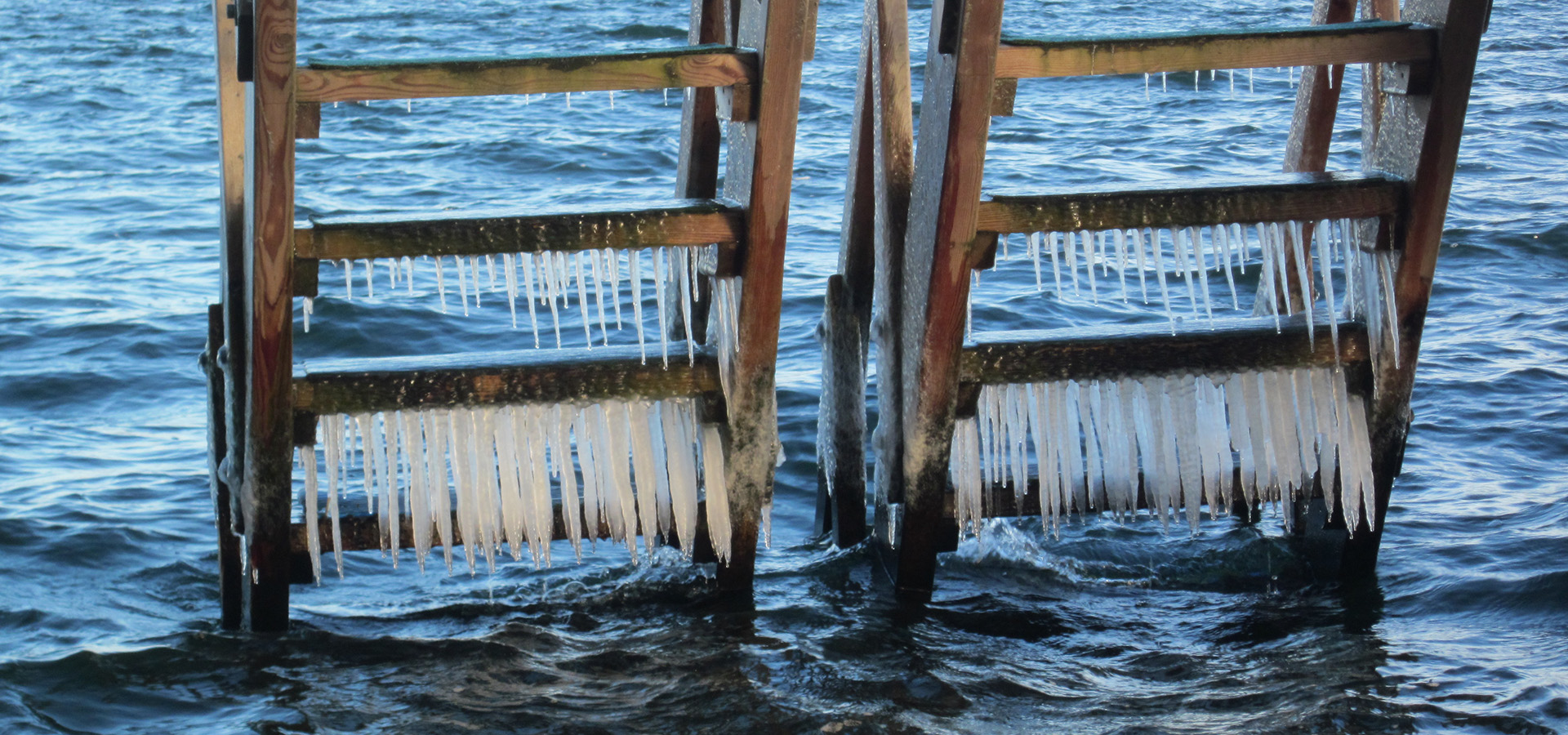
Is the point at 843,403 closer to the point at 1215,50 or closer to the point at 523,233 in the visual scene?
the point at 523,233

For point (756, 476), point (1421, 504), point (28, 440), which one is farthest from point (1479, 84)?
point (28, 440)

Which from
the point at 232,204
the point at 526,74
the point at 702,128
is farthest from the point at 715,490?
the point at 232,204

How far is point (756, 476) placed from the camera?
219 inches

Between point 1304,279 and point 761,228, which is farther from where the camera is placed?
point 1304,279

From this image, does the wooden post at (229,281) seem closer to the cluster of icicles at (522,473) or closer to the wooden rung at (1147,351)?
the cluster of icicles at (522,473)

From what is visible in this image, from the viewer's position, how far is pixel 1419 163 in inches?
206

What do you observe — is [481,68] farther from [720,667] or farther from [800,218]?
[800,218]

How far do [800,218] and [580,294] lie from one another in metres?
6.20

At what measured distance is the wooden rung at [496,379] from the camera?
5055mm

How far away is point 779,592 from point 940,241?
1.75 meters

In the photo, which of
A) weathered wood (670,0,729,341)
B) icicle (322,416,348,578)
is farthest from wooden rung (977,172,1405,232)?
icicle (322,416,348,578)

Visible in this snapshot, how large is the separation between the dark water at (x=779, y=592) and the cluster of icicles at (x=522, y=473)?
0.48 meters

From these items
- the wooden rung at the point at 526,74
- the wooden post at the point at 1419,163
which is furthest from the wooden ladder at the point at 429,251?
the wooden post at the point at 1419,163

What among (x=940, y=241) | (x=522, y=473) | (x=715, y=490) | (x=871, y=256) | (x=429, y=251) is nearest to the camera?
(x=429, y=251)
